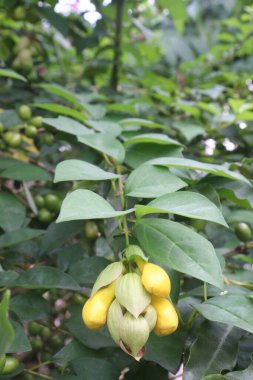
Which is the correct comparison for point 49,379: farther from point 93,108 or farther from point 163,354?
point 93,108

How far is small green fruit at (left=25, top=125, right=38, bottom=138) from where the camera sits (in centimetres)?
86

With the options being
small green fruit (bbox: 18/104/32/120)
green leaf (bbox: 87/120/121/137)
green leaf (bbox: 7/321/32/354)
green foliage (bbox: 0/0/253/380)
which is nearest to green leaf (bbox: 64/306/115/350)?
green foliage (bbox: 0/0/253/380)

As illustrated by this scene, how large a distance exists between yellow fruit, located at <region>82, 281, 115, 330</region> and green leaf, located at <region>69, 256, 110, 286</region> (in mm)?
176

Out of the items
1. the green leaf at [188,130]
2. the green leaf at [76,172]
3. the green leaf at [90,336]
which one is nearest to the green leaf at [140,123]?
the green leaf at [188,130]

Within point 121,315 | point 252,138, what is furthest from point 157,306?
point 252,138

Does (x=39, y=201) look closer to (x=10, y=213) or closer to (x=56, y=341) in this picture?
(x=10, y=213)

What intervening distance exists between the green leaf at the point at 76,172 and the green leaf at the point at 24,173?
222mm

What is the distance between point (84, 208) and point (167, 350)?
220 mm

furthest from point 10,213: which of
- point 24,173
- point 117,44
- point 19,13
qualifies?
point 117,44

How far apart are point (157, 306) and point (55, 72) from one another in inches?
54.8

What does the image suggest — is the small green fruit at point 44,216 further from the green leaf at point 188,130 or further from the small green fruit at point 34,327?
the green leaf at point 188,130

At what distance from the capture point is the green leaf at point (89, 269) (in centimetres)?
64

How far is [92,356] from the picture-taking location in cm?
63

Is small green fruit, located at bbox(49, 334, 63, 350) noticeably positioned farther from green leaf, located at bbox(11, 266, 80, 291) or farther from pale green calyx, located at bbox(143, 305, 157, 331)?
pale green calyx, located at bbox(143, 305, 157, 331)
